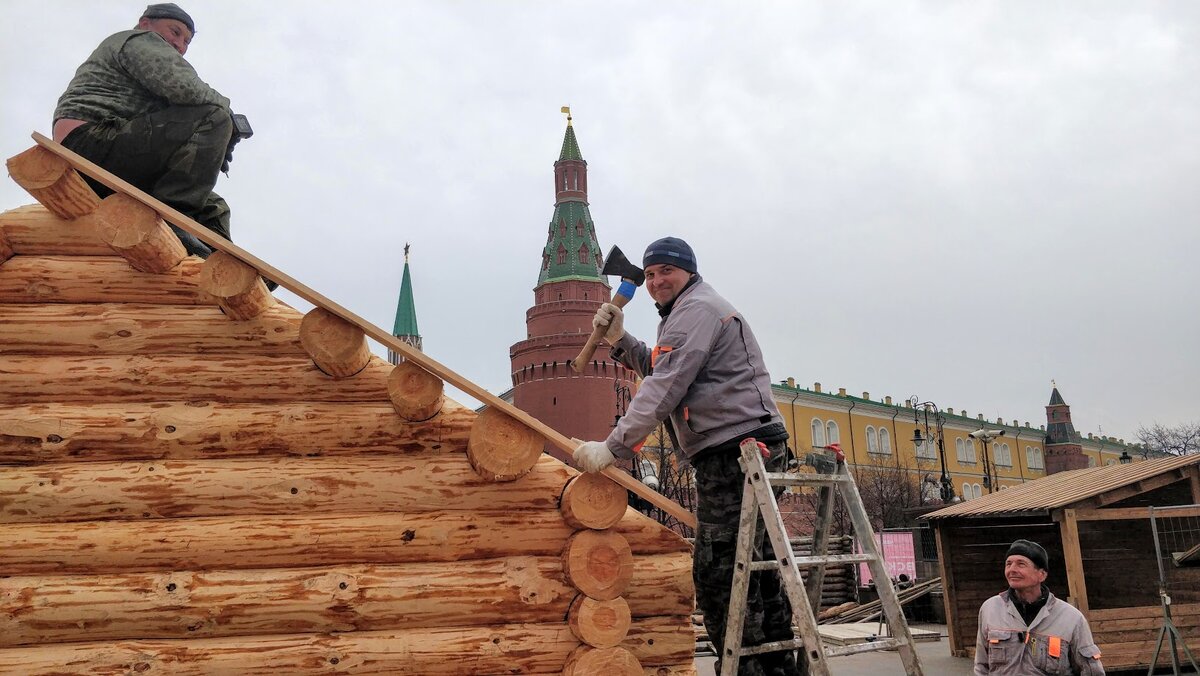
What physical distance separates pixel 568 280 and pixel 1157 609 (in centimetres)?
5692

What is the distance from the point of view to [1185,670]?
1012 cm

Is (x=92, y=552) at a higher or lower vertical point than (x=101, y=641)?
higher

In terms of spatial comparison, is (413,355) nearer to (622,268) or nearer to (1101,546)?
Answer: (622,268)

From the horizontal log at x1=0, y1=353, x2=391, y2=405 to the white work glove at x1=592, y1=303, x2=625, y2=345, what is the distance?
1.31 meters

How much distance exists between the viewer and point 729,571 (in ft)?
14.3

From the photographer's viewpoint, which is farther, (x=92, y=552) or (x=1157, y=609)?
(x=1157, y=609)

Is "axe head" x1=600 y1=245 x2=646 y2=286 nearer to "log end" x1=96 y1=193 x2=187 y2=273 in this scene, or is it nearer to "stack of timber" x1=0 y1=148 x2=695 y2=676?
"stack of timber" x1=0 y1=148 x2=695 y2=676

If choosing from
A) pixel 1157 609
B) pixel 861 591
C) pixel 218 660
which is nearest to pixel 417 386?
pixel 218 660

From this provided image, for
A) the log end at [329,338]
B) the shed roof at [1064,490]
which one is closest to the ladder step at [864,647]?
the log end at [329,338]

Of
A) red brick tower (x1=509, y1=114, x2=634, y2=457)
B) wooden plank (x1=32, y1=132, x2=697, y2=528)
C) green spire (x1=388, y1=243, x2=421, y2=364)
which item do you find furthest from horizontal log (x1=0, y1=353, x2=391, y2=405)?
green spire (x1=388, y1=243, x2=421, y2=364)

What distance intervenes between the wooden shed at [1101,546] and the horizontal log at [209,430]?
8.72 m

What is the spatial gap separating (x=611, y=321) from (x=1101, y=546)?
9.85 meters

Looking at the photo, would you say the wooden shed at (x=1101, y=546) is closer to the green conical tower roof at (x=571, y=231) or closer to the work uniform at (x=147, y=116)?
the work uniform at (x=147, y=116)

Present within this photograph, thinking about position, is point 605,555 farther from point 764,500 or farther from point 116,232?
point 116,232
